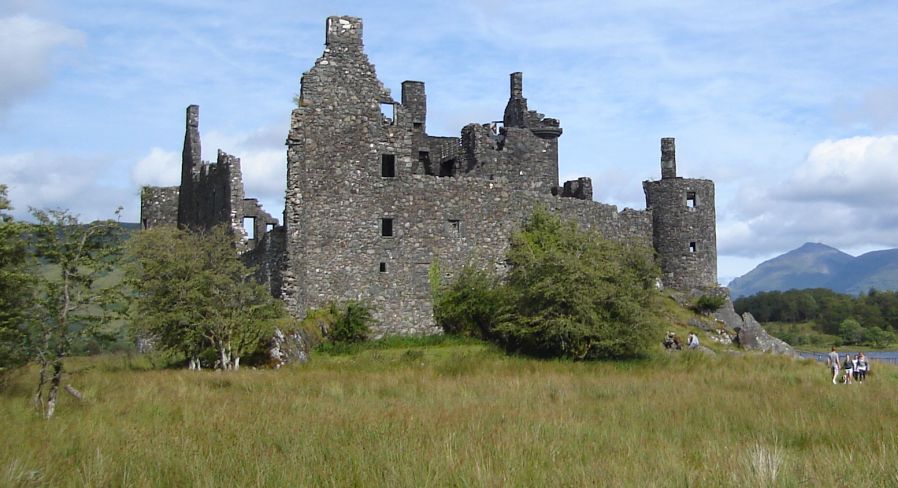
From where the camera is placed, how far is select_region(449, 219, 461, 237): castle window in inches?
1293

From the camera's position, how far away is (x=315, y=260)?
3091cm

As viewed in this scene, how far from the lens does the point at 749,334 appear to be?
37344 millimetres

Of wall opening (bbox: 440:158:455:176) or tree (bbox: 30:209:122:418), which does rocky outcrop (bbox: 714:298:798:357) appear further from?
tree (bbox: 30:209:122:418)

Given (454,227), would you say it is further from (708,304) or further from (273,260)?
(708,304)

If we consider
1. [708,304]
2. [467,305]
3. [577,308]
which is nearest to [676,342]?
[708,304]

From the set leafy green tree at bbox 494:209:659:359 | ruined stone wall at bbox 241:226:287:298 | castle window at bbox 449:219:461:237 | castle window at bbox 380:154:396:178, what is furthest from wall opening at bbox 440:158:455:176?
ruined stone wall at bbox 241:226:287:298

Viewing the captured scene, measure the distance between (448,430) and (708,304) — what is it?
89.1ft

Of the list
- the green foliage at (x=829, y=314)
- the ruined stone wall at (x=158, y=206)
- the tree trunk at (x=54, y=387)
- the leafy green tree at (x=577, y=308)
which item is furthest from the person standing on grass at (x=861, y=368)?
the green foliage at (x=829, y=314)

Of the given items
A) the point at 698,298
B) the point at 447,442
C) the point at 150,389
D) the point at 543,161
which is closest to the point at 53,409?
the point at 150,389

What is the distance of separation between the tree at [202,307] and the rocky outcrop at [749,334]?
18409 mm

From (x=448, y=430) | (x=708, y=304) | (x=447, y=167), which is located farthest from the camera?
(x=447, y=167)

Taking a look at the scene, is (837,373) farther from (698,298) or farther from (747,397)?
(698,298)

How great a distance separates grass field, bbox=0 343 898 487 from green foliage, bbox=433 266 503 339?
21.4ft

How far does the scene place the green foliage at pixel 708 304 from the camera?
39.1 metres
